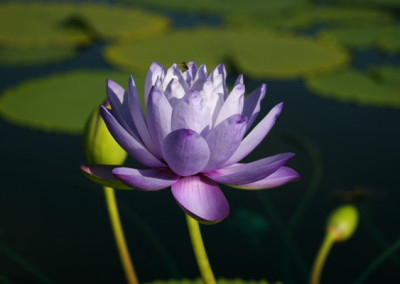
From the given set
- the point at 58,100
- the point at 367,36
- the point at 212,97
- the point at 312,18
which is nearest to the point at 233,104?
the point at 212,97

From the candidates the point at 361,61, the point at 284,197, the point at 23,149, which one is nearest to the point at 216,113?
the point at 284,197

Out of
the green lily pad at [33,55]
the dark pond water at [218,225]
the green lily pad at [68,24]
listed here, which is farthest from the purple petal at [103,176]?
the green lily pad at [68,24]

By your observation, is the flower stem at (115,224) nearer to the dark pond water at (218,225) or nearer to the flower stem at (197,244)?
the flower stem at (197,244)

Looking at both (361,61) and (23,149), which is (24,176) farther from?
(361,61)

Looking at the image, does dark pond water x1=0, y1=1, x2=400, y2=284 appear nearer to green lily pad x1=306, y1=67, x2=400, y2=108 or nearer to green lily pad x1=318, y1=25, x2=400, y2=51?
green lily pad x1=306, y1=67, x2=400, y2=108

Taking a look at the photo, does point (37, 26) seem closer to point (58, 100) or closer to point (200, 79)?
point (58, 100)

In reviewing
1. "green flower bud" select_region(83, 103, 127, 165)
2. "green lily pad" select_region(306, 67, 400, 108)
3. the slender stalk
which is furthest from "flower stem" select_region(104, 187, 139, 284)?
"green lily pad" select_region(306, 67, 400, 108)
